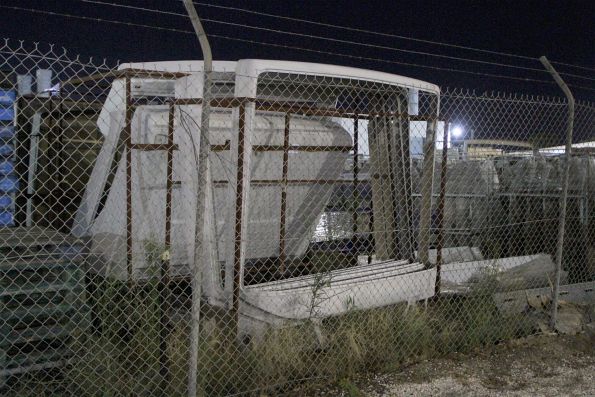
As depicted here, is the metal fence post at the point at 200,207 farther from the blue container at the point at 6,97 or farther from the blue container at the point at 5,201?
the blue container at the point at 6,97

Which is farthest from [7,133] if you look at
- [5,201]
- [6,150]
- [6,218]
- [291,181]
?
[291,181]

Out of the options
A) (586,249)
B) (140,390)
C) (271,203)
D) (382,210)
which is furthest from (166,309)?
(586,249)

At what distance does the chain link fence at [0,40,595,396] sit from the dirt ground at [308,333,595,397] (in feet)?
0.57

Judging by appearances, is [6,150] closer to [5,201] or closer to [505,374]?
[5,201]

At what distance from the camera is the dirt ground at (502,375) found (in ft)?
14.4

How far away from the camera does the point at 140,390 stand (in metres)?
4.01

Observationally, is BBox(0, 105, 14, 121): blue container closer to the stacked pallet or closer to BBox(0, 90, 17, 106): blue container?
BBox(0, 90, 17, 106): blue container

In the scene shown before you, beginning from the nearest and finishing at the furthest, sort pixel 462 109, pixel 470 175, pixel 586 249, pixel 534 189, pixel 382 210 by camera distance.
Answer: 1. pixel 462 109
2. pixel 382 210
3. pixel 586 249
4. pixel 534 189
5. pixel 470 175

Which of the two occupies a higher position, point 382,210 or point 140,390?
point 382,210

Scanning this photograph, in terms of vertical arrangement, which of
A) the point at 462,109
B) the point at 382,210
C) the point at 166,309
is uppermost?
the point at 462,109

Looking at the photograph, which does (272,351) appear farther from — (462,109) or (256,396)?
(462,109)

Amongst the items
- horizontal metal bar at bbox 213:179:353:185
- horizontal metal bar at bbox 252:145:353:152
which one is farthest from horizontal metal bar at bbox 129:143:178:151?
horizontal metal bar at bbox 252:145:353:152

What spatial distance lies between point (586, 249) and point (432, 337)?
4.09 m

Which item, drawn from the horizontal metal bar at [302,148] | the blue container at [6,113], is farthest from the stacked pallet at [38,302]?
the blue container at [6,113]
